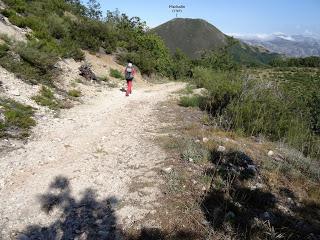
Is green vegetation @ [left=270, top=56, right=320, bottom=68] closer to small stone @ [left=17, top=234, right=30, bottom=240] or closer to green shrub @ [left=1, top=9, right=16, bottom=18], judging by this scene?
green shrub @ [left=1, top=9, right=16, bottom=18]

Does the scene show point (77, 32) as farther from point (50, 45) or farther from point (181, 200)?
point (181, 200)

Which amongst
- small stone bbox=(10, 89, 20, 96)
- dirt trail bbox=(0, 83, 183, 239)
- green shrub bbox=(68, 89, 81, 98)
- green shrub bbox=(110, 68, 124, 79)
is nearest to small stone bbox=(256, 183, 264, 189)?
dirt trail bbox=(0, 83, 183, 239)

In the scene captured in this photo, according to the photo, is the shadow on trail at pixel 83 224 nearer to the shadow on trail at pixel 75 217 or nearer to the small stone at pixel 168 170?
the shadow on trail at pixel 75 217

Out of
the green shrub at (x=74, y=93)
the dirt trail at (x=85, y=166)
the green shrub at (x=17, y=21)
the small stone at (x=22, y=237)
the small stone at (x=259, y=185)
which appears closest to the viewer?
the small stone at (x=22, y=237)

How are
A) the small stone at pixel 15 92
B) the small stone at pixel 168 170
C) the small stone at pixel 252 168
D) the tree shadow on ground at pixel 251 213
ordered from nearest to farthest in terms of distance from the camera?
the tree shadow on ground at pixel 251 213, the small stone at pixel 168 170, the small stone at pixel 252 168, the small stone at pixel 15 92

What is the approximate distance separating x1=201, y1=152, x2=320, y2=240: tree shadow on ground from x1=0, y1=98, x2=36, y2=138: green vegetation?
491 centimetres

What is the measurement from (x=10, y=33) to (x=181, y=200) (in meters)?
13.7

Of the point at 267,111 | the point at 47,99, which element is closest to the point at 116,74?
the point at 47,99

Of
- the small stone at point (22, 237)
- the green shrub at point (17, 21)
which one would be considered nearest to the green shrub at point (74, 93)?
the green shrub at point (17, 21)

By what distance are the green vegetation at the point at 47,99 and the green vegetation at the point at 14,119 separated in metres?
1.00

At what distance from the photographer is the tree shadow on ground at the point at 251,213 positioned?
5.16 metres

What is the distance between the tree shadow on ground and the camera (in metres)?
5.16

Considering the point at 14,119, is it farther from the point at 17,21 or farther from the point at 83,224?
the point at 17,21

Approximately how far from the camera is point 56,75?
1470 centimetres
